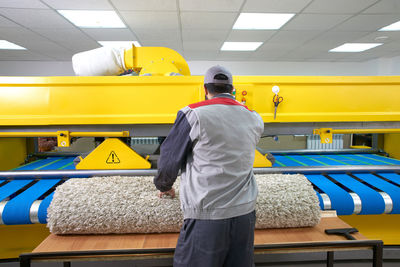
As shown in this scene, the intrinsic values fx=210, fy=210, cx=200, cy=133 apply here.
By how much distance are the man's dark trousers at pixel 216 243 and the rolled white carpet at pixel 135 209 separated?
0.23m

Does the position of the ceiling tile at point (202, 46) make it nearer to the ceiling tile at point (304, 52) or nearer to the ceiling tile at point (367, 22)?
the ceiling tile at point (304, 52)

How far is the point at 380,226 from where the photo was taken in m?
1.77

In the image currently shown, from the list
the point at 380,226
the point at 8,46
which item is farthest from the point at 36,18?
the point at 380,226

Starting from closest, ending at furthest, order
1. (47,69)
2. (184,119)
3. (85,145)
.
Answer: (184,119), (85,145), (47,69)

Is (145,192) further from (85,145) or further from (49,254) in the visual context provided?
(85,145)

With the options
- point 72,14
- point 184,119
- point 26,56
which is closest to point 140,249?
point 184,119

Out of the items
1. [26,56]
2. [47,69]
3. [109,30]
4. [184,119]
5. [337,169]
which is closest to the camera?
[184,119]

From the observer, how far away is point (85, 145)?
6.77 m

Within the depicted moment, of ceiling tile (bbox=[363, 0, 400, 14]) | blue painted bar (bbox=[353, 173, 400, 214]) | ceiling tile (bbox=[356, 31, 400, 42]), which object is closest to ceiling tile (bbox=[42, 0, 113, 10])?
blue painted bar (bbox=[353, 173, 400, 214])

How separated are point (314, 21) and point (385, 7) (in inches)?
47.7

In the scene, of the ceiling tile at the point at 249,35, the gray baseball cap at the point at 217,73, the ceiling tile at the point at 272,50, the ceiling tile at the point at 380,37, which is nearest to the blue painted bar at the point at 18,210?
the gray baseball cap at the point at 217,73

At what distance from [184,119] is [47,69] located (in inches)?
370

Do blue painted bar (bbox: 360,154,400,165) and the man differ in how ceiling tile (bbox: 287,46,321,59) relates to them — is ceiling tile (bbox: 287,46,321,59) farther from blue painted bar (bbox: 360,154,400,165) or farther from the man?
the man

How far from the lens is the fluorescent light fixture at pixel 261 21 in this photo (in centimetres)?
444
